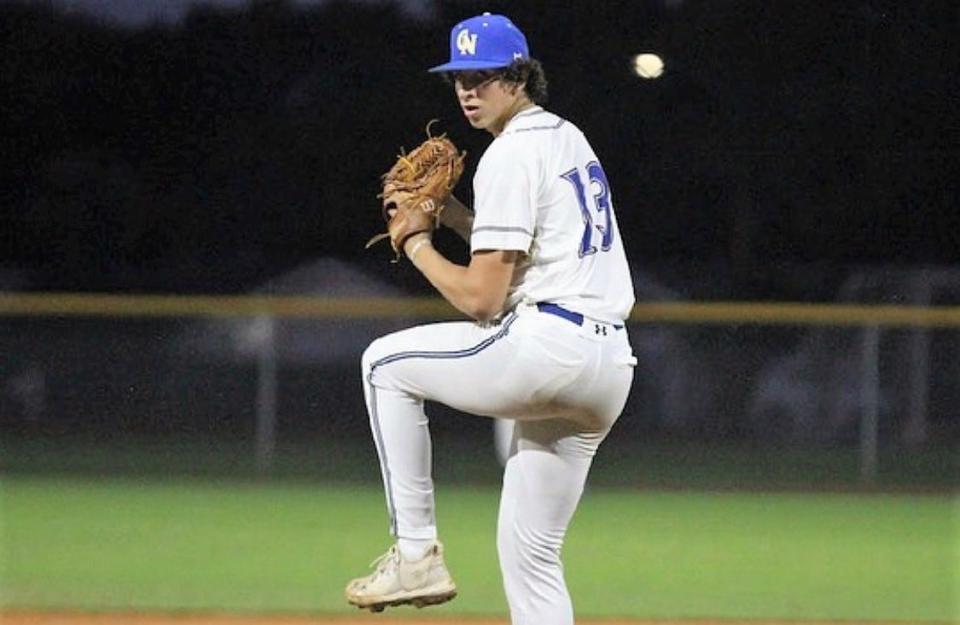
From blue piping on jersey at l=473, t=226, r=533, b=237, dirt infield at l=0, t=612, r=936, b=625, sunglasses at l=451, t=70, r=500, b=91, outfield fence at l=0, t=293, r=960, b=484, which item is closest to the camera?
blue piping on jersey at l=473, t=226, r=533, b=237

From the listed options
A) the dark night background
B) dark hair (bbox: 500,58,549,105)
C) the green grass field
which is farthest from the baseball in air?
dark hair (bbox: 500,58,549,105)

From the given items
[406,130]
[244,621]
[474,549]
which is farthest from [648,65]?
[244,621]

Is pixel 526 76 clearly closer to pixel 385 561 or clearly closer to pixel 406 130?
pixel 385 561

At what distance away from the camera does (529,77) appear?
3787mm

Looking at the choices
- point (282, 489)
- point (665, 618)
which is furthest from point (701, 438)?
point (665, 618)

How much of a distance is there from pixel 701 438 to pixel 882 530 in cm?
132

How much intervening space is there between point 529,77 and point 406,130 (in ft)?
60.5

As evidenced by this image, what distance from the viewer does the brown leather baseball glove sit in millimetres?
3734

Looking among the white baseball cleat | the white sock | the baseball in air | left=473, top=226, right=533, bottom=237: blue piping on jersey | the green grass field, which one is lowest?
the green grass field

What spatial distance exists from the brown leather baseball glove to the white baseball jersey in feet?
0.27

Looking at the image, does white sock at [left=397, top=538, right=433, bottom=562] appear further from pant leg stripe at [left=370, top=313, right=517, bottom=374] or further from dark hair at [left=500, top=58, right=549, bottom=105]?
dark hair at [left=500, top=58, right=549, bottom=105]

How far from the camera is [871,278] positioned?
19.2 m

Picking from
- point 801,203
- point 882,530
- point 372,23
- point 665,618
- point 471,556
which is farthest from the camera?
point 372,23

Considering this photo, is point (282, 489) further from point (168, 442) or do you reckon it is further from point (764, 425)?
point (764, 425)
